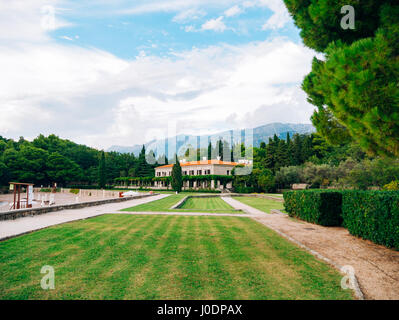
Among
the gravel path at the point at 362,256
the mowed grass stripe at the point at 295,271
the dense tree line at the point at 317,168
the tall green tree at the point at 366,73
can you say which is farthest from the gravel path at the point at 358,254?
the dense tree line at the point at 317,168

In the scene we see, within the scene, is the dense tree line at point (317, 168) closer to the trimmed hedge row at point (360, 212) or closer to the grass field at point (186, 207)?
the trimmed hedge row at point (360, 212)

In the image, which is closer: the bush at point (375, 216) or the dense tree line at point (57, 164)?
the bush at point (375, 216)

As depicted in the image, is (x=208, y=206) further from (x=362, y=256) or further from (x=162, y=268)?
(x=162, y=268)

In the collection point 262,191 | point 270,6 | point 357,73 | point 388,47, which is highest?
point 270,6

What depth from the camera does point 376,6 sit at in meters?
5.02

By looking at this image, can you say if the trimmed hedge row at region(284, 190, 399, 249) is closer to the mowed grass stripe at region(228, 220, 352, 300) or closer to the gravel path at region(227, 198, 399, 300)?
the gravel path at region(227, 198, 399, 300)

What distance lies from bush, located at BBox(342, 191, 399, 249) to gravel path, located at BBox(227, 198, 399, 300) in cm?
25

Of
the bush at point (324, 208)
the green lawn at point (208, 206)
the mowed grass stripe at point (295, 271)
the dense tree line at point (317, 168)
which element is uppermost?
the dense tree line at point (317, 168)

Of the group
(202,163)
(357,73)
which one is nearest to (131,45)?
(357,73)

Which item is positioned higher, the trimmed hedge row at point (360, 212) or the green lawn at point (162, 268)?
the trimmed hedge row at point (360, 212)

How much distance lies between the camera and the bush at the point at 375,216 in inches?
239

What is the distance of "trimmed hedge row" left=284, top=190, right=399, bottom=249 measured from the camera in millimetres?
6164

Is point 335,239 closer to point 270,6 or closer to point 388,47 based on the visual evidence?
point 388,47
